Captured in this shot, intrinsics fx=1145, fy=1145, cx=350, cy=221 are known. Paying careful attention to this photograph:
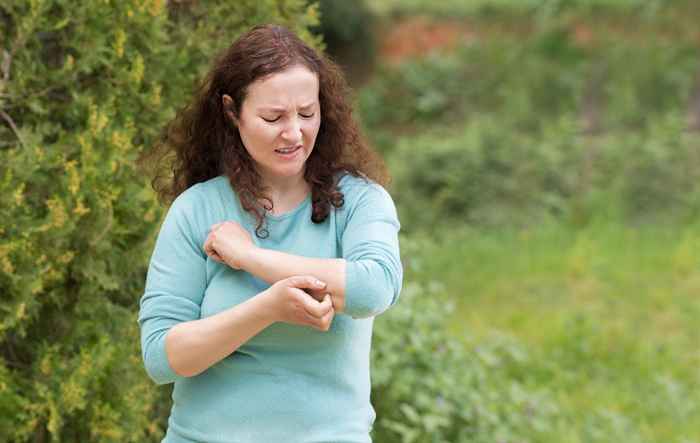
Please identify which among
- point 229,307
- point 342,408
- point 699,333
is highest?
point 229,307

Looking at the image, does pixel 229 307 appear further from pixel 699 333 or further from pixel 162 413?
pixel 699 333

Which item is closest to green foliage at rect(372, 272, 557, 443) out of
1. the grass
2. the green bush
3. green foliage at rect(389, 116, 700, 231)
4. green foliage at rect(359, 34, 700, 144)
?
the green bush

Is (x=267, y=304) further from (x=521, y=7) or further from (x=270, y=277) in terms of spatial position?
(x=521, y=7)

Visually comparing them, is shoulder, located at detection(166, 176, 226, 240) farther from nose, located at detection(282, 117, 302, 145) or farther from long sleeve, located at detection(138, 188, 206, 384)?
nose, located at detection(282, 117, 302, 145)

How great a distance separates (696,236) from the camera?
838 centimetres

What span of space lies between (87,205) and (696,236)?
6.12 m

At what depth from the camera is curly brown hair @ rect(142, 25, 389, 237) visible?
2283 mm

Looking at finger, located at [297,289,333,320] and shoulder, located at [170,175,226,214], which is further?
shoulder, located at [170,175,226,214]

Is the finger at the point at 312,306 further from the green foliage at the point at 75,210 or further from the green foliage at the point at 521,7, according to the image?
the green foliage at the point at 521,7

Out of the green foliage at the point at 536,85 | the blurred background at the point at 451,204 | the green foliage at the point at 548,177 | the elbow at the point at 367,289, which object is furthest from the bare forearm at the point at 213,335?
the green foliage at the point at 536,85

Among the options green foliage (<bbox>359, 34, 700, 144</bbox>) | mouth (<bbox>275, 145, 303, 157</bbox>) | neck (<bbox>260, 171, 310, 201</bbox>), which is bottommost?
green foliage (<bbox>359, 34, 700, 144</bbox>)

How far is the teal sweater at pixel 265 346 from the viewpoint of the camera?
2.23 m

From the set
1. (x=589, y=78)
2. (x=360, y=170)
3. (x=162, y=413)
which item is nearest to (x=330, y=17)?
(x=589, y=78)

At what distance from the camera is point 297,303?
82.3 inches
